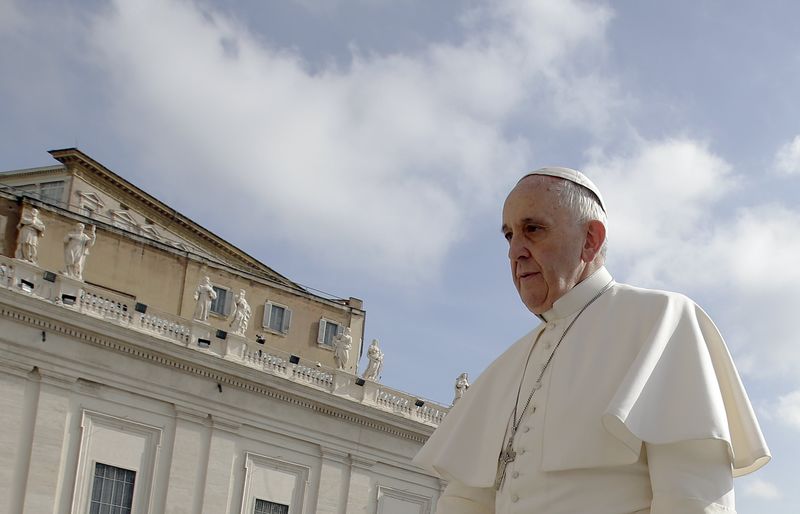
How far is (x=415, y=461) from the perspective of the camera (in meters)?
3.88

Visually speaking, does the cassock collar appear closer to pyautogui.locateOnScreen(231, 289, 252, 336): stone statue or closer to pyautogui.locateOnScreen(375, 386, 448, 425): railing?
pyautogui.locateOnScreen(231, 289, 252, 336): stone statue

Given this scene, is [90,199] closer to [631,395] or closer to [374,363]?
[374,363]

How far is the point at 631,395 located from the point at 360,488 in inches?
1129

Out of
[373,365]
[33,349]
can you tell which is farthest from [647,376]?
[373,365]

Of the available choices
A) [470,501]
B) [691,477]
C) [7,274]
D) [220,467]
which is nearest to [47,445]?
[7,274]

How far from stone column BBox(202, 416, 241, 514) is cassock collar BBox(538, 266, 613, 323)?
2554cm

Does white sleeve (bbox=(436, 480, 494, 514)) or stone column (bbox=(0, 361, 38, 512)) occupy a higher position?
stone column (bbox=(0, 361, 38, 512))

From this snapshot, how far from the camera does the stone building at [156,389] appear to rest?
2602 cm

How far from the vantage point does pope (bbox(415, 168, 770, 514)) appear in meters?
3.06

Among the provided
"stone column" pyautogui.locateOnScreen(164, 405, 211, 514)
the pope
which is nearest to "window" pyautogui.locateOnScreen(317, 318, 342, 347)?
"stone column" pyautogui.locateOnScreen(164, 405, 211, 514)

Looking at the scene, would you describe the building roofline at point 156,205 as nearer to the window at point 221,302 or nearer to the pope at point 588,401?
the window at point 221,302

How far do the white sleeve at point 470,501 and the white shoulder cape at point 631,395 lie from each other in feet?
0.16

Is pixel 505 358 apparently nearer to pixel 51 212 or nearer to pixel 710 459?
pixel 710 459

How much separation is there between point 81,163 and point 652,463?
33.0 metres
